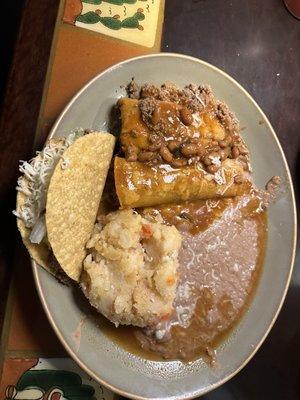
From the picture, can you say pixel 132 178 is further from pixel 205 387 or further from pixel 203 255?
pixel 205 387

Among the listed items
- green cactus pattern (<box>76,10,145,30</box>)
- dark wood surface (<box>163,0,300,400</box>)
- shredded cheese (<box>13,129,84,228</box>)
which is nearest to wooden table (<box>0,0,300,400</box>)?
dark wood surface (<box>163,0,300,400</box>)

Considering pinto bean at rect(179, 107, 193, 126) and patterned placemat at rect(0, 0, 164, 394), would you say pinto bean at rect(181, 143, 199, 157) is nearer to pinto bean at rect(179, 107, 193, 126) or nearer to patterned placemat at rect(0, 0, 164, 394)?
pinto bean at rect(179, 107, 193, 126)

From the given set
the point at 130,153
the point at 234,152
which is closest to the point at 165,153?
the point at 130,153

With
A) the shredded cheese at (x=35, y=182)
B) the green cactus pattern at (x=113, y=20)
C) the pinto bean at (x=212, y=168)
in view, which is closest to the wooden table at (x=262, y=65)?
the green cactus pattern at (x=113, y=20)

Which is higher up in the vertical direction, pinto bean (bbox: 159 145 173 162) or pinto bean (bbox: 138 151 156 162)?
pinto bean (bbox: 159 145 173 162)

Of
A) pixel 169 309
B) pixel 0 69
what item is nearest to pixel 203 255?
pixel 169 309

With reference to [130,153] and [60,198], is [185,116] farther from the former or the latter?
[60,198]

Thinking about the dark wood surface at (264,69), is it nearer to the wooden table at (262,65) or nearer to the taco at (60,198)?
the wooden table at (262,65)
